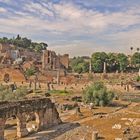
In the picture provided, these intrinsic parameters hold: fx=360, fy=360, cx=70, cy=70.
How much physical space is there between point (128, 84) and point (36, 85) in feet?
63.7

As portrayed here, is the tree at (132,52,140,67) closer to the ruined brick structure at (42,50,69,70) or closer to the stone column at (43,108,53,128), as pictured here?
the ruined brick structure at (42,50,69,70)

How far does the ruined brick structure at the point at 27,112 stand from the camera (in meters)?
28.7

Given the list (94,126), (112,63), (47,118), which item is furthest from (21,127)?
(112,63)

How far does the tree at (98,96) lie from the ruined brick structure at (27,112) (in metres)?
15.3

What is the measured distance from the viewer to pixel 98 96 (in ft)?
167

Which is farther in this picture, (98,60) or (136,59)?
(136,59)

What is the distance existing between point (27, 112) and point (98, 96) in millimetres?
20606

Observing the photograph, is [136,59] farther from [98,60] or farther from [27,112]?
[27,112]

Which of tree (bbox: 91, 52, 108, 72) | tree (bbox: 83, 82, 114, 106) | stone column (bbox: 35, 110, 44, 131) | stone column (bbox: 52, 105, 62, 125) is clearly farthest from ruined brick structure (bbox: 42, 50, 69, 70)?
stone column (bbox: 35, 110, 44, 131)

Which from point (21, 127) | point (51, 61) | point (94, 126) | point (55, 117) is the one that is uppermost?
point (51, 61)

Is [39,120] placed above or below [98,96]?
below

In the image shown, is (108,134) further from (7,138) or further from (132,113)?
(132,113)

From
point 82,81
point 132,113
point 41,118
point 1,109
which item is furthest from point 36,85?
point 1,109

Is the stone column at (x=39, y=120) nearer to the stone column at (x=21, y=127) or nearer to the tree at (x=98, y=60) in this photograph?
the stone column at (x=21, y=127)
